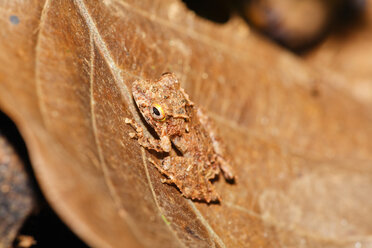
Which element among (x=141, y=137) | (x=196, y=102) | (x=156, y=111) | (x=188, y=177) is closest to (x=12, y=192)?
(x=141, y=137)

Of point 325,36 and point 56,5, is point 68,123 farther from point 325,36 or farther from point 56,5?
point 325,36

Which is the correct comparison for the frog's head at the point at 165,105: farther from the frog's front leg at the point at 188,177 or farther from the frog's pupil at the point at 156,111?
the frog's front leg at the point at 188,177

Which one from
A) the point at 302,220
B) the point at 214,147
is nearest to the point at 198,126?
the point at 214,147

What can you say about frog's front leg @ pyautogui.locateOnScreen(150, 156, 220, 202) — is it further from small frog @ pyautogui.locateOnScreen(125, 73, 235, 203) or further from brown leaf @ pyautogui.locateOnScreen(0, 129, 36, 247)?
brown leaf @ pyautogui.locateOnScreen(0, 129, 36, 247)

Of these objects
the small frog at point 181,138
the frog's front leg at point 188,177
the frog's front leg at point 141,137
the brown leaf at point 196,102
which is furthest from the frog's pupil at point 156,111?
the frog's front leg at point 188,177

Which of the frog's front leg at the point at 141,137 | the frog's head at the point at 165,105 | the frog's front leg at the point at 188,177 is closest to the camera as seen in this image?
the frog's front leg at the point at 141,137

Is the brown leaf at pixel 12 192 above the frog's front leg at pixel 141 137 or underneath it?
underneath

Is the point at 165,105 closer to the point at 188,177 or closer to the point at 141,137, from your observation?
the point at 141,137
